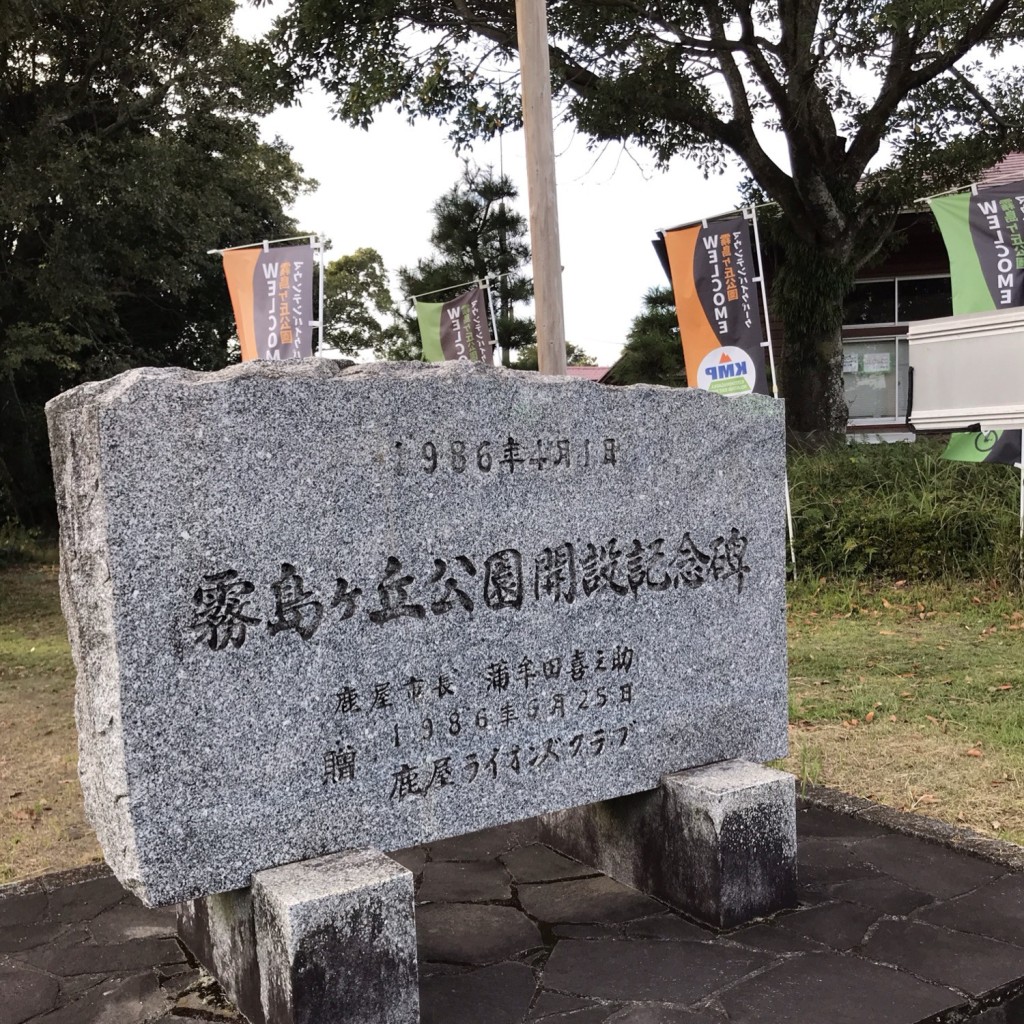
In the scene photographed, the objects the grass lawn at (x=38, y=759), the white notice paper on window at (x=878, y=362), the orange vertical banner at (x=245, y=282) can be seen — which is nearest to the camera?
the grass lawn at (x=38, y=759)


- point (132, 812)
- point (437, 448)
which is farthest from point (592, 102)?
point (132, 812)

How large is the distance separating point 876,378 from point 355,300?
54.8ft

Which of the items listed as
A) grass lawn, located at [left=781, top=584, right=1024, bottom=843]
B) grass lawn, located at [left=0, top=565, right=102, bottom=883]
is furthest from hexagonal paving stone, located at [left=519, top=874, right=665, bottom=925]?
grass lawn, located at [left=0, top=565, right=102, bottom=883]

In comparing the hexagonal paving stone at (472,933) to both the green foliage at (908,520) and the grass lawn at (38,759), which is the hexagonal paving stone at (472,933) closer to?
the grass lawn at (38,759)

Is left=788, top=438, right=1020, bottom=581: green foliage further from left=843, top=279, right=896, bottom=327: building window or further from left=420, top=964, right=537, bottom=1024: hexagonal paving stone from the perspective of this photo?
left=420, top=964, right=537, bottom=1024: hexagonal paving stone

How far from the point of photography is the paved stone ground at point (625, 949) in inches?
102

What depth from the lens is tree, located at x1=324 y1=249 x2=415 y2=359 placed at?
27562 millimetres

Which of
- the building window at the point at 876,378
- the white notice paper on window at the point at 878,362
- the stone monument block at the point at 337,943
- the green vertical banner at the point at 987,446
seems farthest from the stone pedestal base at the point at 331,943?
the white notice paper on window at the point at 878,362

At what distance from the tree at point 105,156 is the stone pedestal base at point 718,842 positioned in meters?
10.6

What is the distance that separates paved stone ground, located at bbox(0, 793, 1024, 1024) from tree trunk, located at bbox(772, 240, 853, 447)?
31.2 ft

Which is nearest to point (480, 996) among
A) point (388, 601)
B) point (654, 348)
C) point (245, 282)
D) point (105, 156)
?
point (388, 601)

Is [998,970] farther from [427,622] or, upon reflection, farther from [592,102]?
[592,102]

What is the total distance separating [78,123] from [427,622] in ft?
42.0

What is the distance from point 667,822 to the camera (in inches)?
126
